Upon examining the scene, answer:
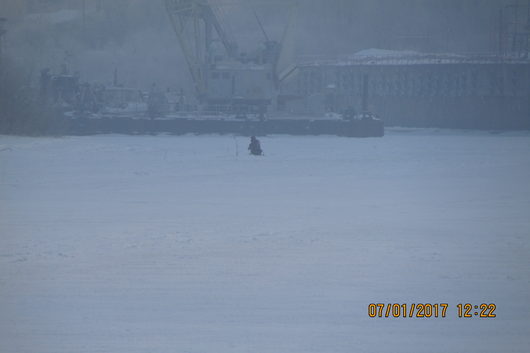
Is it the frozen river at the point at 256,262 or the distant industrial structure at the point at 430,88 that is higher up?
the distant industrial structure at the point at 430,88

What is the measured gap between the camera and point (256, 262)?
6820 mm

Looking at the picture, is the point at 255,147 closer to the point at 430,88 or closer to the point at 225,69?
the point at 225,69

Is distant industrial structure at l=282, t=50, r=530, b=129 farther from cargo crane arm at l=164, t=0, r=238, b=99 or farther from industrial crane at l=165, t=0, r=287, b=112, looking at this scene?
cargo crane arm at l=164, t=0, r=238, b=99

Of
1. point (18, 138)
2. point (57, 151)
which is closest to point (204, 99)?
point (18, 138)

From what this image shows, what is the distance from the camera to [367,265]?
676 centimetres

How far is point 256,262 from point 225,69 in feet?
93.0

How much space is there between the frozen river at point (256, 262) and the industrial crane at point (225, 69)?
20095 millimetres

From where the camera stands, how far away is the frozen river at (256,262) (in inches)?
196
